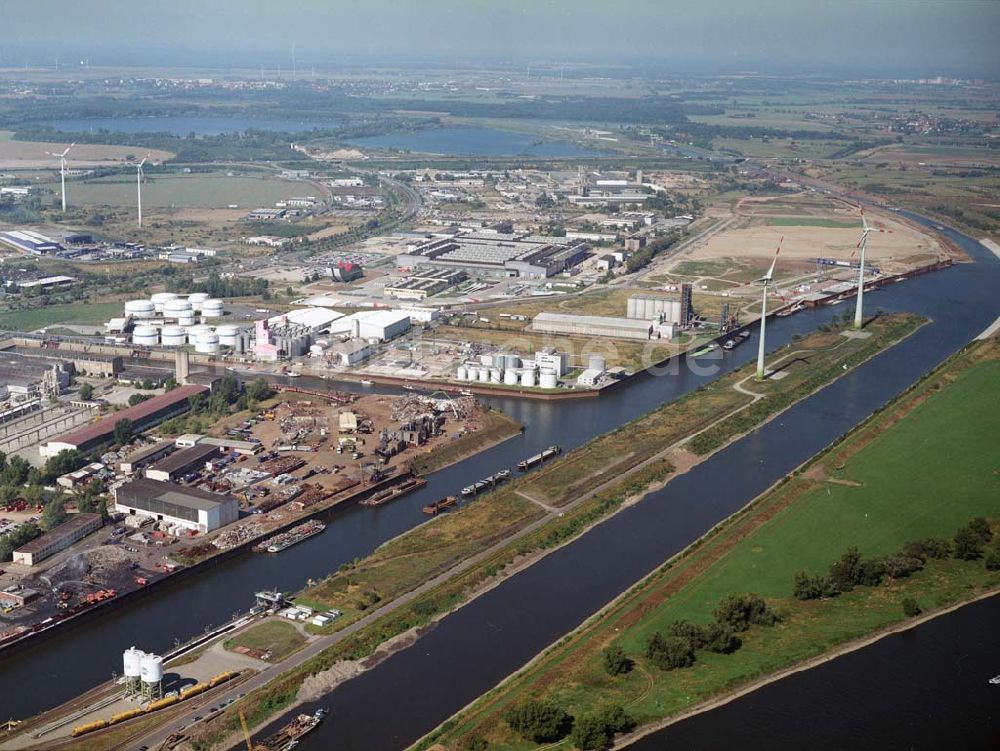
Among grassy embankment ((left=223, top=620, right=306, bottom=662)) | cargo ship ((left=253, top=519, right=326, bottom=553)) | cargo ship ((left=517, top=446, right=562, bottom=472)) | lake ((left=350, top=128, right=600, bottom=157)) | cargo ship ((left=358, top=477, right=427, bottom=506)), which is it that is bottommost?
grassy embankment ((left=223, top=620, right=306, bottom=662))

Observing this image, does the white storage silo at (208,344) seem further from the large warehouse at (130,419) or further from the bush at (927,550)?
the bush at (927,550)

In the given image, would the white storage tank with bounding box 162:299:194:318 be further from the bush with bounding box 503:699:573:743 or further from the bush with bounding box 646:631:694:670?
the bush with bounding box 503:699:573:743

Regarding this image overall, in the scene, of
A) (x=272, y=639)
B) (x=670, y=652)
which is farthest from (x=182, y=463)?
(x=670, y=652)

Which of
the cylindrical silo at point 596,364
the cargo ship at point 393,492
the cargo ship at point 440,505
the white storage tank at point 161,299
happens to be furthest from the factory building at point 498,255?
the cargo ship at point 440,505

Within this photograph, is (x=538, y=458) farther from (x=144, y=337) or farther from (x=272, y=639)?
(x=144, y=337)

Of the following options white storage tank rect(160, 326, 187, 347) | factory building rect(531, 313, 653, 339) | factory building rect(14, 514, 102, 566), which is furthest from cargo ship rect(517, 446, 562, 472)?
white storage tank rect(160, 326, 187, 347)
